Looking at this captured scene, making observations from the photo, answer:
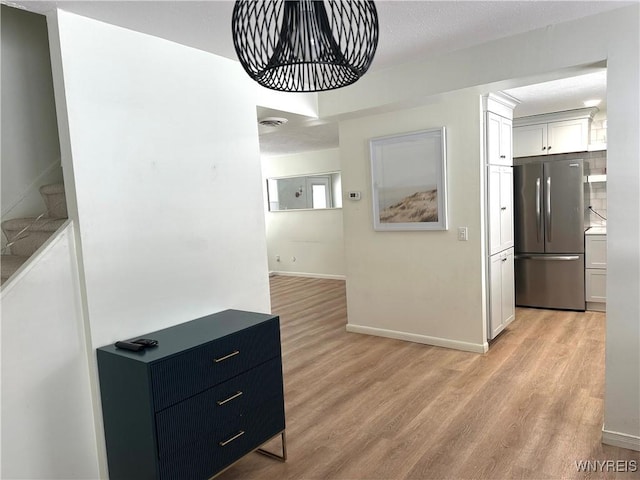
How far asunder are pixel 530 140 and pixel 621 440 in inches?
154

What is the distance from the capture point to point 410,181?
13.4ft

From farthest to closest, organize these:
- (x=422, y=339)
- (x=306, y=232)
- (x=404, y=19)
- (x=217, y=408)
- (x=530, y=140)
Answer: (x=306, y=232)
(x=530, y=140)
(x=422, y=339)
(x=404, y=19)
(x=217, y=408)

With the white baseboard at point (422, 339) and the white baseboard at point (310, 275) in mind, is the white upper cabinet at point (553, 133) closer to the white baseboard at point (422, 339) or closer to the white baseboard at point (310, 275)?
the white baseboard at point (422, 339)

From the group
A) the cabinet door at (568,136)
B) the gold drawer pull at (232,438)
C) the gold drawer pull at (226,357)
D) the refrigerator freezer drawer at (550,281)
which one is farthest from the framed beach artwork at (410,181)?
the gold drawer pull at (232,438)

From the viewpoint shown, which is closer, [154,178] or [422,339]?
[154,178]

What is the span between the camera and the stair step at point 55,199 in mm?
2576

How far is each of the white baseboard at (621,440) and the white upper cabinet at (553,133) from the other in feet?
12.1

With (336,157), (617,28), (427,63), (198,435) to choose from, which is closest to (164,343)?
(198,435)

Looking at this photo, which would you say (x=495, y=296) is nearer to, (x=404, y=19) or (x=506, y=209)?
(x=506, y=209)

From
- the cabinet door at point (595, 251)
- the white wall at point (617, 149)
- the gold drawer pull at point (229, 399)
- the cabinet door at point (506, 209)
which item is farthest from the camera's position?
the cabinet door at point (595, 251)

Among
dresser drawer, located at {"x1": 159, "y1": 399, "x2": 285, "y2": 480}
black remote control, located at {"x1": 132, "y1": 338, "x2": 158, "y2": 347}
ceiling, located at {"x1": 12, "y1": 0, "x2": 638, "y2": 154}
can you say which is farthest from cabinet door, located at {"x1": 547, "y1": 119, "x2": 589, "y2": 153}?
black remote control, located at {"x1": 132, "y1": 338, "x2": 158, "y2": 347}

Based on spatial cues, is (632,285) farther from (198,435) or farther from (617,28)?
(198,435)

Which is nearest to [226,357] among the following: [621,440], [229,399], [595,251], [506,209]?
[229,399]

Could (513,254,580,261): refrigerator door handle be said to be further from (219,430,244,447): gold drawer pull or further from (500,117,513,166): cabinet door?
(219,430,244,447): gold drawer pull
